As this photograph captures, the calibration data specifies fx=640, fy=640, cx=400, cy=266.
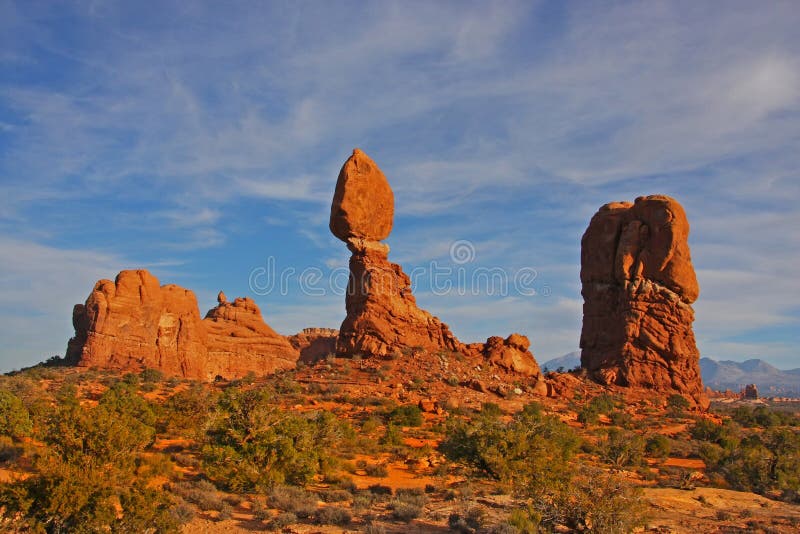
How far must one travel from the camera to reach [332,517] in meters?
11.6

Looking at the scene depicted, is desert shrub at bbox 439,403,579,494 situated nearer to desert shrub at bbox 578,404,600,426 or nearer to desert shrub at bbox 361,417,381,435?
desert shrub at bbox 361,417,381,435

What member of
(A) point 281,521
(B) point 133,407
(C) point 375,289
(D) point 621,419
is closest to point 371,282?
(C) point 375,289

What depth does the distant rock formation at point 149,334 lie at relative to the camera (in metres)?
39.6

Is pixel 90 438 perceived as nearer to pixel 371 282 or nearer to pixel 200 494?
pixel 200 494

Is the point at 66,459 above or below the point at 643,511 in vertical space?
above

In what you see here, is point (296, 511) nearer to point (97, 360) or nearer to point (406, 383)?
point (406, 383)

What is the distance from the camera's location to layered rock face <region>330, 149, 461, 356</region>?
30.8 metres

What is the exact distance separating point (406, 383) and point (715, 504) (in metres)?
15.8

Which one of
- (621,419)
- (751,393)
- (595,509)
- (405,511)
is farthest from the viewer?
(751,393)

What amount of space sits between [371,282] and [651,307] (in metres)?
15.9

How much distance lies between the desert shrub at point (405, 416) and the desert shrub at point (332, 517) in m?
11.4

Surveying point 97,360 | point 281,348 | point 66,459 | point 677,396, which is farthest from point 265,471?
point 281,348

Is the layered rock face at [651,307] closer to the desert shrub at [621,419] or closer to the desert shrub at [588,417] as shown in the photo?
the desert shrub at [621,419]

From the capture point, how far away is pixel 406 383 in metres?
28.6
